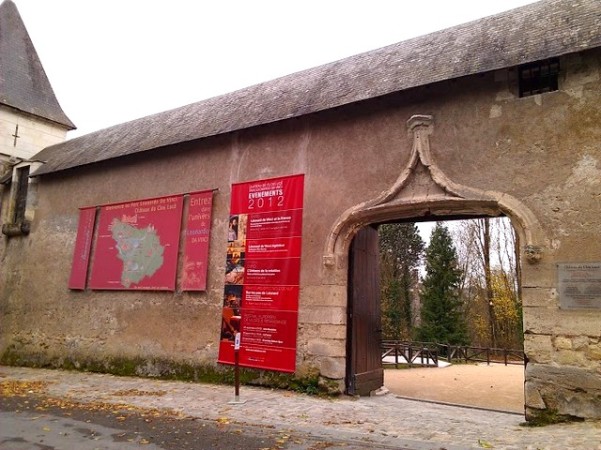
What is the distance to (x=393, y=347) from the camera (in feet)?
51.5

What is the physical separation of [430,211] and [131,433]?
4820mm

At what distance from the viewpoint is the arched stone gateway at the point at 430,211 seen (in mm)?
5859

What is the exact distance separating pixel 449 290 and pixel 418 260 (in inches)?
229

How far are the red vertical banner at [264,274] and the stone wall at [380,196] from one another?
0.21 meters

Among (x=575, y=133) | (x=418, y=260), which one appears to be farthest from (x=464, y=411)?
(x=418, y=260)

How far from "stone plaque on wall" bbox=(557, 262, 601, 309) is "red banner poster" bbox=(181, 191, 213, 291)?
5767 millimetres

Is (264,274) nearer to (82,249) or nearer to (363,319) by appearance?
(363,319)

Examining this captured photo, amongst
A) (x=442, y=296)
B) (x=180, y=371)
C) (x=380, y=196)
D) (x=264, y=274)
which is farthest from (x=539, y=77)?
(x=442, y=296)

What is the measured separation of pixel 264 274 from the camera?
8.08m

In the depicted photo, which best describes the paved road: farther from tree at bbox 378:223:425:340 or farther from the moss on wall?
tree at bbox 378:223:425:340

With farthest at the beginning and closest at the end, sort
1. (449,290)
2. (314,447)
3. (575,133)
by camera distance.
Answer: (449,290) → (575,133) → (314,447)

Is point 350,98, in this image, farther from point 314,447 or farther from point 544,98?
point 314,447

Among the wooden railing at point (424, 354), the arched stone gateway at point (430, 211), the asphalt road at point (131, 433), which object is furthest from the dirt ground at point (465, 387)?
the asphalt road at point (131, 433)

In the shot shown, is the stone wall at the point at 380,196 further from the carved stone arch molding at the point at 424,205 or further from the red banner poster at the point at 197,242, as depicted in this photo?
the red banner poster at the point at 197,242
